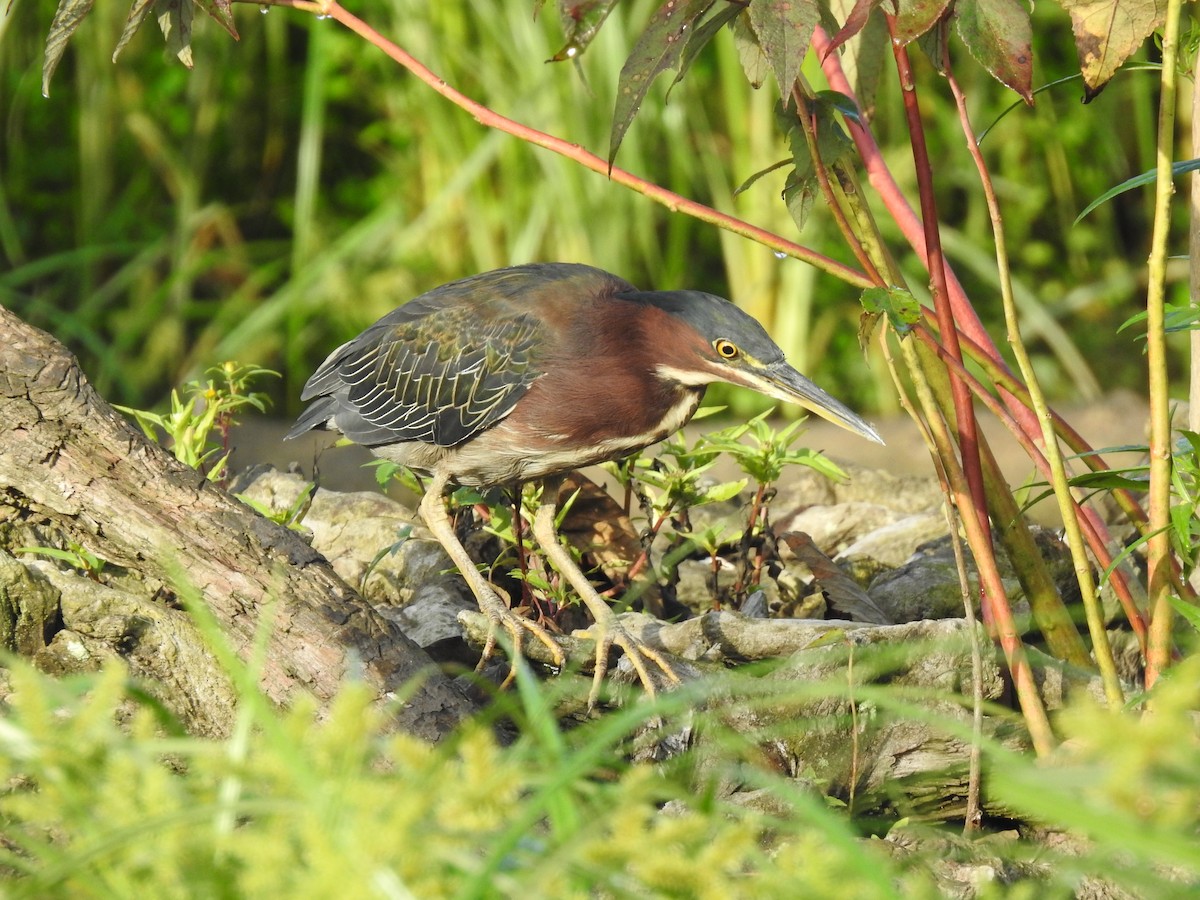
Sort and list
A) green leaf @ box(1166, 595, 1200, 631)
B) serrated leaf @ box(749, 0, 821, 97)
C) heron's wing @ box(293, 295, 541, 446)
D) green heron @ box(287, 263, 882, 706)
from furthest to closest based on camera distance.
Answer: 1. heron's wing @ box(293, 295, 541, 446)
2. green heron @ box(287, 263, 882, 706)
3. green leaf @ box(1166, 595, 1200, 631)
4. serrated leaf @ box(749, 0, 821, 97)

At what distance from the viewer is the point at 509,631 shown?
2.58 m

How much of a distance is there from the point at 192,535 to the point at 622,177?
85cm

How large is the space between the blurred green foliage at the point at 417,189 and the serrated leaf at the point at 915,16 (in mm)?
3903

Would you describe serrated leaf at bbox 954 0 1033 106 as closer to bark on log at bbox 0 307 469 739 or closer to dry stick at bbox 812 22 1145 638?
dry stick at bbox 812 22 1145 638

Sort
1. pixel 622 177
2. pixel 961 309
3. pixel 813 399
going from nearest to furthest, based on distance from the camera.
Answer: pixel 622 177 < pixel 961 309 < pixel 813 399

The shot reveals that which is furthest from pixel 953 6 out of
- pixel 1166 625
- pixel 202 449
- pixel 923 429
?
pixel 202 449

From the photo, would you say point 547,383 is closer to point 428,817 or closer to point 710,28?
point 710,28

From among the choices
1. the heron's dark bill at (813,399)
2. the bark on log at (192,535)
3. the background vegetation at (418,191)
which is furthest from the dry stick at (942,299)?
the background vegetation at (418,191)

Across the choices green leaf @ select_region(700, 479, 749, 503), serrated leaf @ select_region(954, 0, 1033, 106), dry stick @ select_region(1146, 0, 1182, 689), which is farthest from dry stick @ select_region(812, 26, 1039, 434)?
green leaf @ select_region(700, 479, 749, 503)

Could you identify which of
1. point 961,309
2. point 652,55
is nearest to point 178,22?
point 652,55

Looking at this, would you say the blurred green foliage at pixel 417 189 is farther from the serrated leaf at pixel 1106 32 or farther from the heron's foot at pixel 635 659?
the serrated leaf at pixel 1106 32

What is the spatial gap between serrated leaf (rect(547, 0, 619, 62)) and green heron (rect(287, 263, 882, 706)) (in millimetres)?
1072

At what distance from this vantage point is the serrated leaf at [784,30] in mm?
1661

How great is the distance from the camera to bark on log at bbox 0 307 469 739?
2.09m
